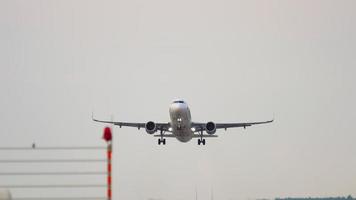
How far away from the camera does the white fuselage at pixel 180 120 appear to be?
80.7 meters

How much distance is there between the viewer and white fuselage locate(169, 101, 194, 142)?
80.7m

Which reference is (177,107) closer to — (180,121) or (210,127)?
(180,121)

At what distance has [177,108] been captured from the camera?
268ft

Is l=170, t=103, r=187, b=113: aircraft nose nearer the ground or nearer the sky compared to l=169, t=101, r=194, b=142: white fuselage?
nearer the sky

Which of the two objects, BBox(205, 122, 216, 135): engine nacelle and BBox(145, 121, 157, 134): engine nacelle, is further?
BBox(205, 122, 216, 135): engine nacelle

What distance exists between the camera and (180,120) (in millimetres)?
80625

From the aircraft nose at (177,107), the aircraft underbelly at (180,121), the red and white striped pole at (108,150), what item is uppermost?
the aircraft nose at (177,107)

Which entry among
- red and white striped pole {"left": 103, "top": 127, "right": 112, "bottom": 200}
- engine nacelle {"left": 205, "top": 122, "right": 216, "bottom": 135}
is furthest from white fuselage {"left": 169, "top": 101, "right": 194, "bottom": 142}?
red and white striped pole {"left": 103, "top": 127, "right": 112, "bottom": 200}

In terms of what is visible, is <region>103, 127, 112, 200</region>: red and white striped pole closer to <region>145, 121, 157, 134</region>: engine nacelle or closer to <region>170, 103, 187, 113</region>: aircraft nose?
<region>170, 103, 187, 113</region>: aircraft nose

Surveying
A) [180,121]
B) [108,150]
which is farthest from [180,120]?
[108,150]

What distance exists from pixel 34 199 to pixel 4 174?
671 millimetres

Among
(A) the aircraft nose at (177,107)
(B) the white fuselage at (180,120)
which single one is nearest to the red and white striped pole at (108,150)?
(B) the white fuselage at (180,120)

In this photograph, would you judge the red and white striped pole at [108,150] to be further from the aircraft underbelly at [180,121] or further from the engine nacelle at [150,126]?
the engine nacelle at [150,126]

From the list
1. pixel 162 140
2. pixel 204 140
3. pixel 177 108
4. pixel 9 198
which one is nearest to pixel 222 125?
pixel 204 140
